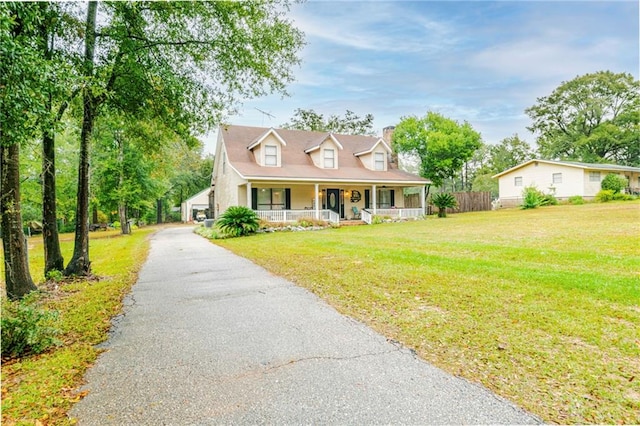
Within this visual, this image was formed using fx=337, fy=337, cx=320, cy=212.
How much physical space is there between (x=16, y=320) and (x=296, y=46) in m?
7.61

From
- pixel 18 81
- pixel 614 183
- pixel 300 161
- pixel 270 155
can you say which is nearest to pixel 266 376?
pixel 18 81

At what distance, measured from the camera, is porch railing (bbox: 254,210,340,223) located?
1883cm

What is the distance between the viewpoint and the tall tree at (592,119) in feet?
129

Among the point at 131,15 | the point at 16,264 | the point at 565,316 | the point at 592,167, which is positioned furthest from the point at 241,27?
the point at 592,167

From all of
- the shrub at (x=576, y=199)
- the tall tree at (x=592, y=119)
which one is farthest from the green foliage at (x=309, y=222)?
Result: the tall tree at (x=592, y=119)

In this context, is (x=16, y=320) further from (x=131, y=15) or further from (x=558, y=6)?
(x=558, y=6)

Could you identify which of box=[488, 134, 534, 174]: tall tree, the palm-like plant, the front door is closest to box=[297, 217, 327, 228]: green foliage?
the front door

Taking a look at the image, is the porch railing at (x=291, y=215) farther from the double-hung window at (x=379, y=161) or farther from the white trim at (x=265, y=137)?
the double-hung window at (x=379, y=161)

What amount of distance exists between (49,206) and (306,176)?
13462 mm

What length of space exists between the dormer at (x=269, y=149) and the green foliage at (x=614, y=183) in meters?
26.8

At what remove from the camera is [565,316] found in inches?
154

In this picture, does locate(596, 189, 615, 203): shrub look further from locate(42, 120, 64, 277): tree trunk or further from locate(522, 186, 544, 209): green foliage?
locate(42, 120, 64, 277): tree trunk

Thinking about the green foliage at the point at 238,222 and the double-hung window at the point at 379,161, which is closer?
the green foliage at the point at 238,222

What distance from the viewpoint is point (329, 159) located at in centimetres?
2206
